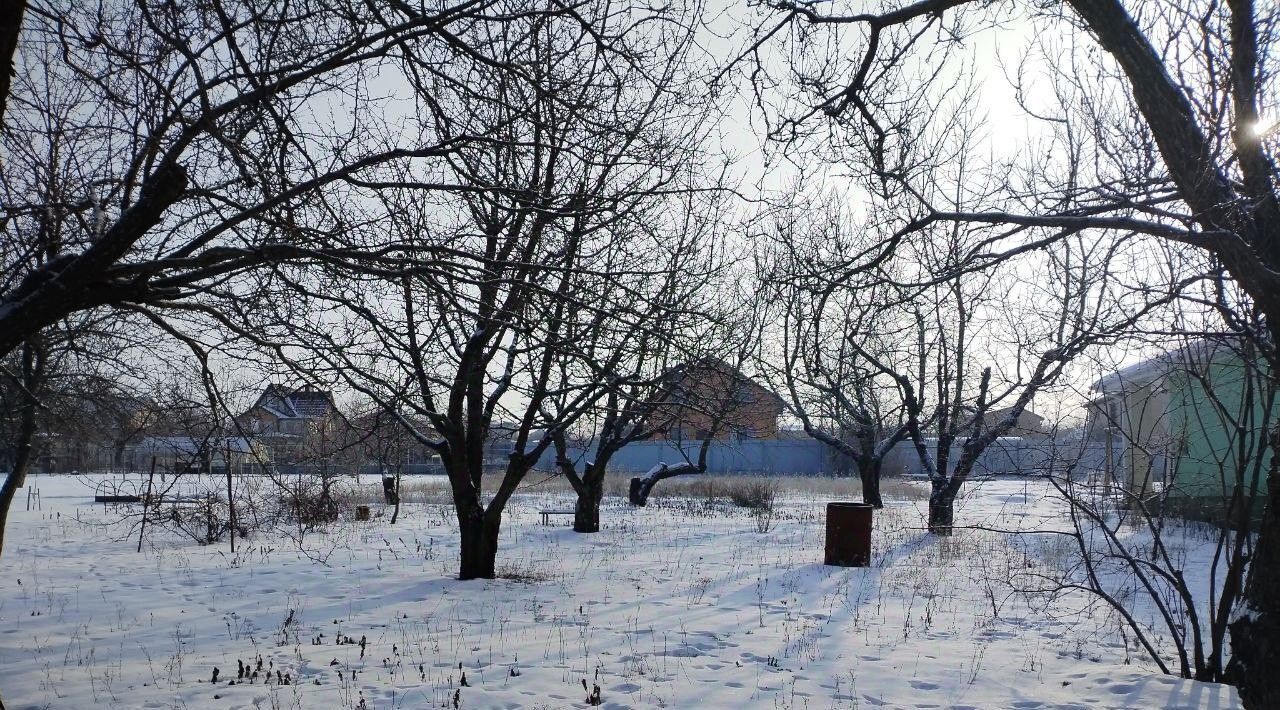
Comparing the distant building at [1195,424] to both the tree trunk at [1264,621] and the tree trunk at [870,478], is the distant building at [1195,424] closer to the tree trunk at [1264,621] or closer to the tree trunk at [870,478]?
the tree trunk at [1264,621]

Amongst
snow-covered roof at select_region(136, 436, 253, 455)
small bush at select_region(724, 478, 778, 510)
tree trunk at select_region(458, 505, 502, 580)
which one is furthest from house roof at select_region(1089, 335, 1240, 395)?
small bush at select_region(724, 478, 778, 510)

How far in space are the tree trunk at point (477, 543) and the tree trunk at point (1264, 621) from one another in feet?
23.6

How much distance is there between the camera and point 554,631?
7.04 metres

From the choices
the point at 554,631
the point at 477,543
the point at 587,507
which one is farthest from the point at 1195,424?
the point at 554,631

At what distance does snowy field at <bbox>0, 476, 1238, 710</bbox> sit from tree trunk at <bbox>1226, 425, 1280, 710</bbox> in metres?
0.97

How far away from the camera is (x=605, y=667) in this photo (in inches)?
235

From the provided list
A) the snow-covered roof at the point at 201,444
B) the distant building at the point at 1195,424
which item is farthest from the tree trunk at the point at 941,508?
the snow-covered roof at the point at 201,444

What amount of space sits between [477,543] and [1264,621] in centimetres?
744

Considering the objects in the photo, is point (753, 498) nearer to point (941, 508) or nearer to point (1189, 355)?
point (941, 508)

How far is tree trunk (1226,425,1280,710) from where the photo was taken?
14.2 ft

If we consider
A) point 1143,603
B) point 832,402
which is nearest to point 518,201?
point 1143,603

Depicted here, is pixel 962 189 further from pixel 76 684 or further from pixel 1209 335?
pixel 76 684

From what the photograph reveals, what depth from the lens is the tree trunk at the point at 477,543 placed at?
31.5ft

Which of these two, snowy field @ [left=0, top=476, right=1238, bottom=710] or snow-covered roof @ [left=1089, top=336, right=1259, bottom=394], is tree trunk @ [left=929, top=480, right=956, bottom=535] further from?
snow-covered roof @ [left=1089, top=336, right=1259, bottom=394]
